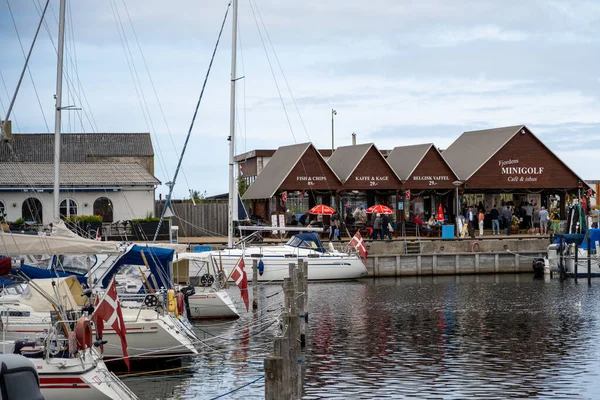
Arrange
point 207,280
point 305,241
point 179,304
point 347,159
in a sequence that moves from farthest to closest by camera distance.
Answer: point 347,159 → point 305,241 → point 207,280 → point 179,304

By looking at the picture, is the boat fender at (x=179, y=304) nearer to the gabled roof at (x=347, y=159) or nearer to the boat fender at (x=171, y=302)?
the boat fender at (x=171, y=302)

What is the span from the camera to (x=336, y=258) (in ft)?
165

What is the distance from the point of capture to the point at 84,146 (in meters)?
84.7

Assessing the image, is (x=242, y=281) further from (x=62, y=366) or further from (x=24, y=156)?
(x=24, y=156)

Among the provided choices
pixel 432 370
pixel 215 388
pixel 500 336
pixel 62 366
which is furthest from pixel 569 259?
pixel 62 366

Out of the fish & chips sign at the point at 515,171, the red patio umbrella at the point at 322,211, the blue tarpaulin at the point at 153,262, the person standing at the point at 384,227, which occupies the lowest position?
the blue tarpaulin at the point at 153,262

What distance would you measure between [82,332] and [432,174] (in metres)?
50.3

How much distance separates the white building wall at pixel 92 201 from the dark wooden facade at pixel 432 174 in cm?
1895

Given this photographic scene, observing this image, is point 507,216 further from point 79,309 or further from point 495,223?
point 79,309

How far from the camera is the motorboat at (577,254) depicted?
50844mm

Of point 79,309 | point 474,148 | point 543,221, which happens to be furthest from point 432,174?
point 79,309

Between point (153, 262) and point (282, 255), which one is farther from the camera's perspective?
point (282, 255)

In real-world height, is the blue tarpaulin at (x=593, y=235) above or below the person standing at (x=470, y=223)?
below

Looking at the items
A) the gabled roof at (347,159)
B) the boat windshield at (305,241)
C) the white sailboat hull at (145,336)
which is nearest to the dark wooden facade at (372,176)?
the gabled roof at (347,159)
